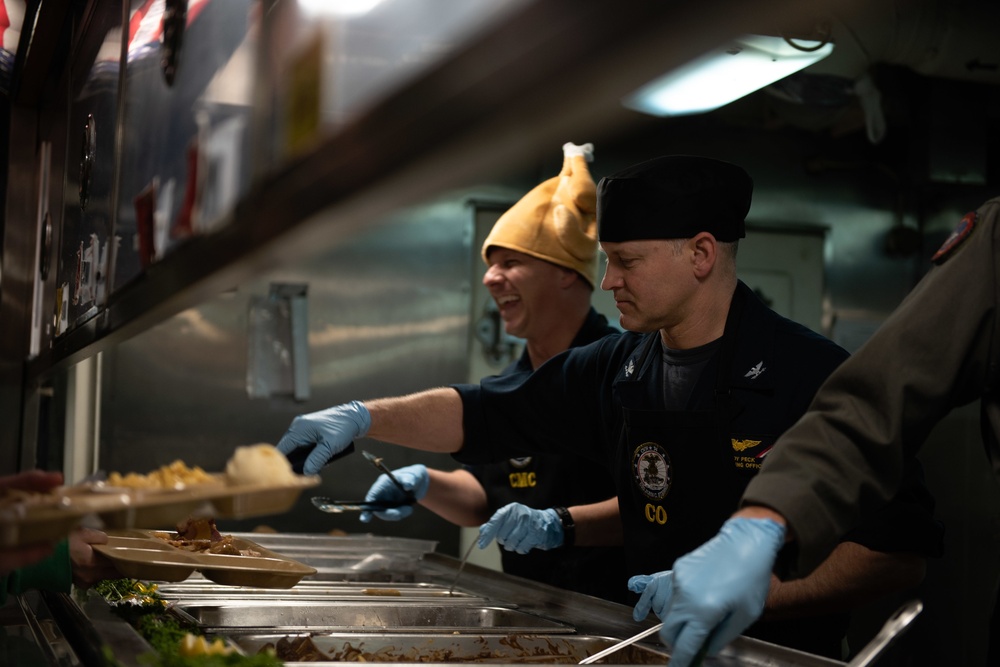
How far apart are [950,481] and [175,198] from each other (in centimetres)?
391

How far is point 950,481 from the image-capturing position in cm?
429

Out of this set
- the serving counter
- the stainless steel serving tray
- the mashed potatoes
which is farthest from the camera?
the stainless steel serving tray

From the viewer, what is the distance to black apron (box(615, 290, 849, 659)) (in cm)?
202

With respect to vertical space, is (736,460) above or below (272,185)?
below

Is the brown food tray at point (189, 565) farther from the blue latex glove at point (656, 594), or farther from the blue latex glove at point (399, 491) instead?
the blue latex glove at point (399, 491)

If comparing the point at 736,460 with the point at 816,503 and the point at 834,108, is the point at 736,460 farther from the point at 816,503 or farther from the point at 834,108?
the point at 834,108

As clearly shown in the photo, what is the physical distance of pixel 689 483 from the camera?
2078 mm

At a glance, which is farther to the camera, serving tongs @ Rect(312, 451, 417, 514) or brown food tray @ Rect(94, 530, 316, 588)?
serving tongs @ Rect(312, 451, 417, 514)

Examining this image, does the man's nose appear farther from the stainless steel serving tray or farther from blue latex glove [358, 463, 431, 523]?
the stainless steel serving tray

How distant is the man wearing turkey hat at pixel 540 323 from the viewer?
2908 millimetres

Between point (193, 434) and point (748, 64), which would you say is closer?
point (748, 64)

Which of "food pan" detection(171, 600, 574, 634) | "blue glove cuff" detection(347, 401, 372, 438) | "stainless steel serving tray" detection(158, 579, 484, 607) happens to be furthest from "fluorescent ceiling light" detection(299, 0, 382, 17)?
"blue glove cuff" detection(347, 401, 372, 438)

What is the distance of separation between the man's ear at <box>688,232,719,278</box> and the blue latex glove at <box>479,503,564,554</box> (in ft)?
2.37

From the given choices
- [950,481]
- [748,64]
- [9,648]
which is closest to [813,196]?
[950,481]
